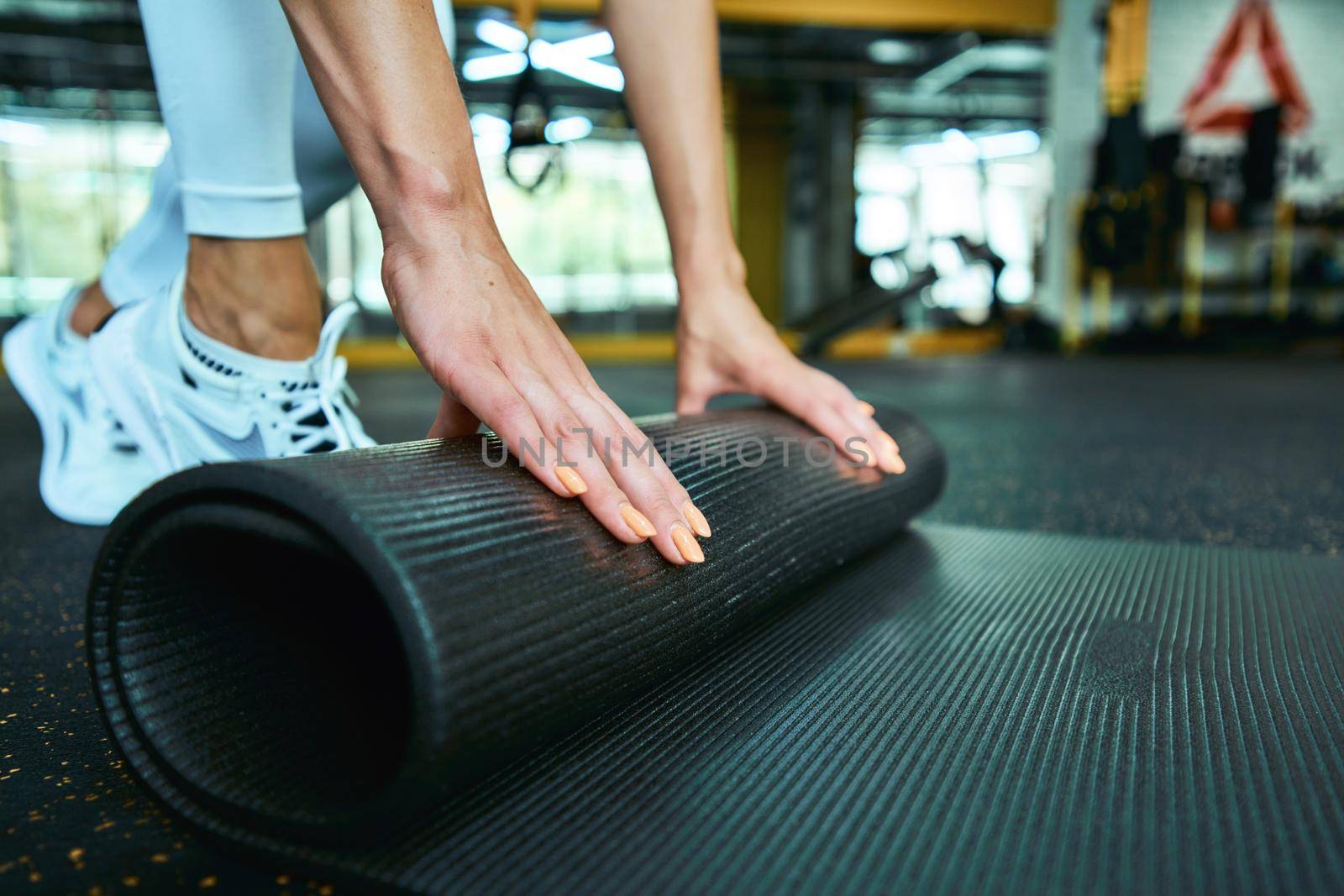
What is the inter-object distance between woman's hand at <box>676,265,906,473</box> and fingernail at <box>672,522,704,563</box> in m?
0.33

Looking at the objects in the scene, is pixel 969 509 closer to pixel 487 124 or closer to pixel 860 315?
pixel 860 315

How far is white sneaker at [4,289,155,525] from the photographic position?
93 cm

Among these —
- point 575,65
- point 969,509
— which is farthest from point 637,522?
point 575,65

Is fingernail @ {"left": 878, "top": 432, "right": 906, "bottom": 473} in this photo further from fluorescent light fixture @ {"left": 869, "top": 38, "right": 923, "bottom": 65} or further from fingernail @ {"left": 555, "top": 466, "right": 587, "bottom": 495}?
fluorescent light fixture @ {"left": 869, "top": 38, "right": 923, "bottom": 65}

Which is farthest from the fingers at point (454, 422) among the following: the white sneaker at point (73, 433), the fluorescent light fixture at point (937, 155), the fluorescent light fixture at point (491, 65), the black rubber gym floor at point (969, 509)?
the fluorescent light fixture at point (937, 155)

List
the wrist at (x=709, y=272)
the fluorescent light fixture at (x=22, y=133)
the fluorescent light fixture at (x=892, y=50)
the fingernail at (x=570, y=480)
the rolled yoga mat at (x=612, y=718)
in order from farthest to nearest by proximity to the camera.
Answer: the fluorescent light fixture at (x=22, y=133) → the fluorescent light fixture at (x=892, y=50) → the wrist at (x=709, y=272) → the fingernail at (x=570, y=480) → the rolled yoga mat at (x=612, y=718)

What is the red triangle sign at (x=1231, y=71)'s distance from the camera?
613cm

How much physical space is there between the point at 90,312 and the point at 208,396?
0.42m

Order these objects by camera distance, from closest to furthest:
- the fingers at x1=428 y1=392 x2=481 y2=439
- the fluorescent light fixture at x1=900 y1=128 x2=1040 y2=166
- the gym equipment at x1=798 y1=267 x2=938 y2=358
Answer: the fingers at x1=428 y1=392 x2=481 y2=439 < the gym equipment at x1=798 y1=267 x2=938 y2=358 < the fluorescent light fixture at x1=900 y1=128 x2=1040 y2=166

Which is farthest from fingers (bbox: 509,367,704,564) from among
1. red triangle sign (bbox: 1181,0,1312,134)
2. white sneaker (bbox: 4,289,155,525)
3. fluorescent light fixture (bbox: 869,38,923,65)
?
fluorescent light fixture (bbox: 869,38,923,65)

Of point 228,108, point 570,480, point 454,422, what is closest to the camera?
point 570,480

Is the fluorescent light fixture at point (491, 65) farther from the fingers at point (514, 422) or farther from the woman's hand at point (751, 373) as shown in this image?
the fingers at point (514, 422)

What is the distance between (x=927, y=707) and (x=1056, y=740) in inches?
2.6

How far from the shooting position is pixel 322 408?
0.78m
